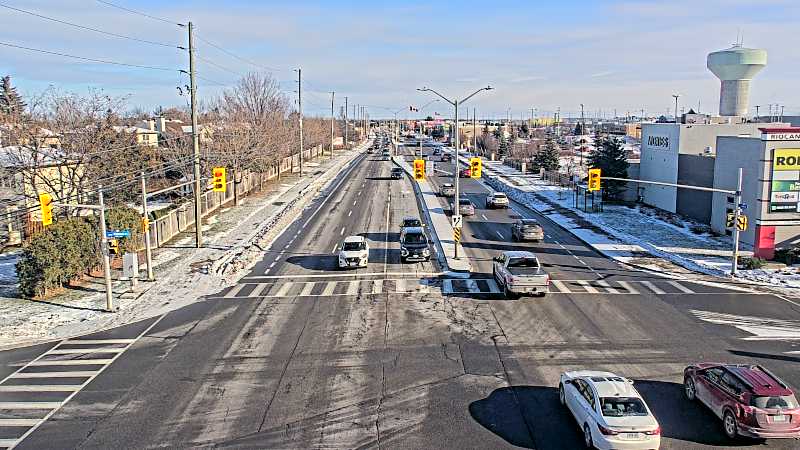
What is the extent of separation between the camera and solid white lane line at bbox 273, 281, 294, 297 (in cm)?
3014

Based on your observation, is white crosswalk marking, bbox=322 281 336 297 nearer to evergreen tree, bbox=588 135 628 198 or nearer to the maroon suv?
the maroon suv

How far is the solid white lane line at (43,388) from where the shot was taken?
19141mm

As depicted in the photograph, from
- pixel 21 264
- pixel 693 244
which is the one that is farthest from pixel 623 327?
pixel 21 264

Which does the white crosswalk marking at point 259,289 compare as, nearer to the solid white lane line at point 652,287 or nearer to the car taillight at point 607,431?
the solid white lane line at point 652,287

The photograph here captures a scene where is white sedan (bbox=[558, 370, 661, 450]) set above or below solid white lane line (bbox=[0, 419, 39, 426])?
above

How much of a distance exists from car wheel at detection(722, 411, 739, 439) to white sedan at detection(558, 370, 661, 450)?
2039 mm

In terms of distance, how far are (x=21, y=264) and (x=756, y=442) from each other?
1122 inches

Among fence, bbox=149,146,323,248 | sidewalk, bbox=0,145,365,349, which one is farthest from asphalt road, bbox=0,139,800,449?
fence, bbox=149,146,323,248

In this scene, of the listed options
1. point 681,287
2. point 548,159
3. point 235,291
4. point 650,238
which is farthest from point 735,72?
point 235,291

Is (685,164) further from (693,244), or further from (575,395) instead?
(575,395)

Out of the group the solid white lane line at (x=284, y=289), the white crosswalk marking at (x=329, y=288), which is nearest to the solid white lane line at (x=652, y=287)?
the white crosswalk marking at (x=329, y=288)

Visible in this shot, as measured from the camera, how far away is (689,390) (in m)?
18.0

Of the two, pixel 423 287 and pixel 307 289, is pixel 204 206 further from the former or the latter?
pixel 423 287

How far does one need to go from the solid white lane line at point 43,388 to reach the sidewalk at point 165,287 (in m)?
4.81
